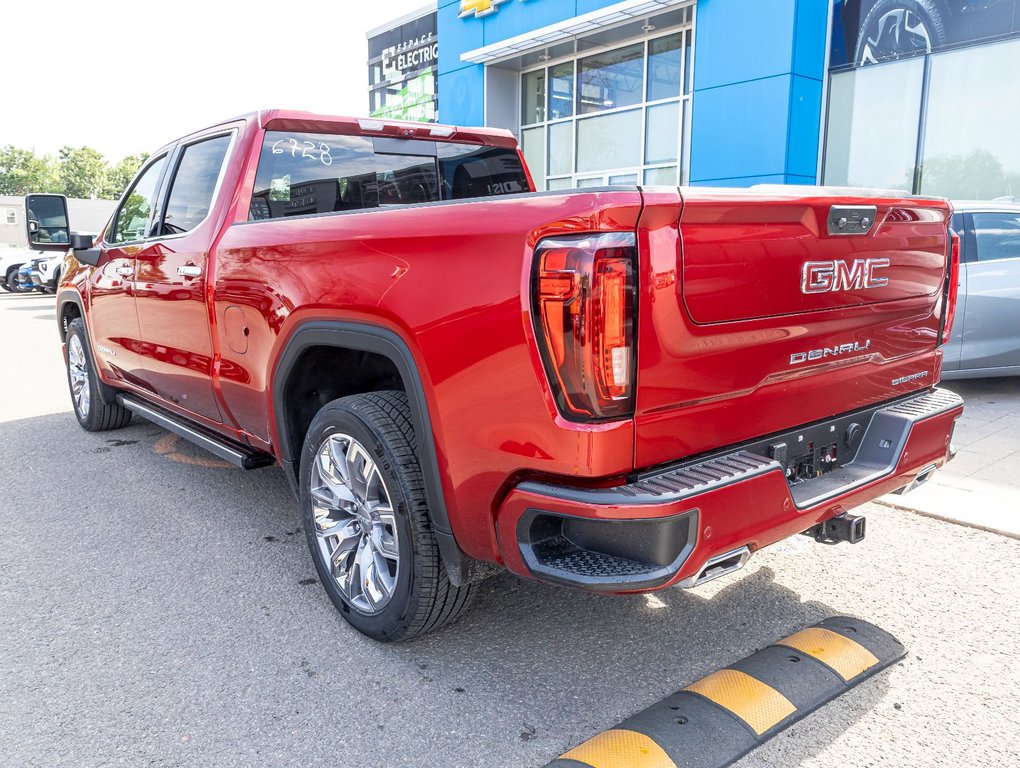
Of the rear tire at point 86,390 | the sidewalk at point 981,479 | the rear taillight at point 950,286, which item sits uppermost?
→ the rear taillight at point 950,286

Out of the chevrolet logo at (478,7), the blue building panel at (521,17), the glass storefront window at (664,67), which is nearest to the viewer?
the glass storefront window at (664,67)

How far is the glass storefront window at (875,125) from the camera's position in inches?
436

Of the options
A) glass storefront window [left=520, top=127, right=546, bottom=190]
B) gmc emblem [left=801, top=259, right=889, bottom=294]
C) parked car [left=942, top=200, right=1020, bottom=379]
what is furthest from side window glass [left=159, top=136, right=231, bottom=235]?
glass storefront window [left=520, top=127, right=546, bottom=190]

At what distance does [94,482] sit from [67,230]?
1847 mm

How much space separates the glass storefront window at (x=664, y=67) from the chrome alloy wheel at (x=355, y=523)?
12.0 m

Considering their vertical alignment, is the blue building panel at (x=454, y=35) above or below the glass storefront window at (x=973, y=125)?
above

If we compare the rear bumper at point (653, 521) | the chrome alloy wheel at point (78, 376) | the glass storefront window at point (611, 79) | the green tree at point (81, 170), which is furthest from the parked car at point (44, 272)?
the green tree at point (81, 170)

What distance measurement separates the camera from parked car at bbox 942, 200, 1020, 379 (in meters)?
6.34

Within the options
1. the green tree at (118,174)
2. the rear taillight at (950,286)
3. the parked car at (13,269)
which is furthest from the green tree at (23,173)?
the rear taillight at (950,286)

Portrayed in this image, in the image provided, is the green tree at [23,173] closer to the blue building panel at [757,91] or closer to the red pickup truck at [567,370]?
the blue building panel at [757,91]

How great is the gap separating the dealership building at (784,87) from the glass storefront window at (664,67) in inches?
0.9

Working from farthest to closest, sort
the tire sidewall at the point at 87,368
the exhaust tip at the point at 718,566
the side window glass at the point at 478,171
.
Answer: the tire sidewall at the point at 87,368, the side window glass at the point at 478,171, the exhaust tip at the point at 718,566

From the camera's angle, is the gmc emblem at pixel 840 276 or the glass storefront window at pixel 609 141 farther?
the glass storefront window at pixel 609 141

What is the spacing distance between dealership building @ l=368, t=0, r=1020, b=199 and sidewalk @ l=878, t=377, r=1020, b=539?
549 centimetres
